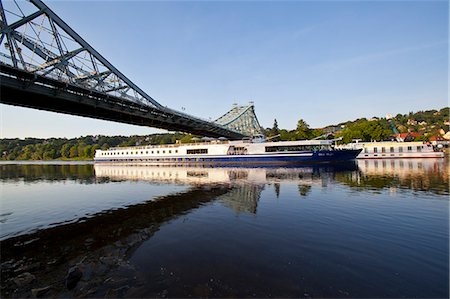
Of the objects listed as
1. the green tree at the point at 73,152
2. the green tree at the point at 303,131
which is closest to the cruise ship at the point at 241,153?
the green tree at the point at 303,131

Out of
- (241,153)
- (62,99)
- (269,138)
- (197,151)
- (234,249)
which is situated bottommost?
(234,249)

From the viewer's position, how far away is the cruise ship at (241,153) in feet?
155

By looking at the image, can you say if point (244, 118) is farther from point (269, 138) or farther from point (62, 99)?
point (62, 99)

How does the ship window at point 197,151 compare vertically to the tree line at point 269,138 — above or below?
below

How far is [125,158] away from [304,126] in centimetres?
6763

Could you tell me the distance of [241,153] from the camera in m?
55.7

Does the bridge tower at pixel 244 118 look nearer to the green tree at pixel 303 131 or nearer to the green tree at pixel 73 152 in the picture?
the green tree at pixel 303 131

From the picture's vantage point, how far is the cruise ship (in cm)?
4712

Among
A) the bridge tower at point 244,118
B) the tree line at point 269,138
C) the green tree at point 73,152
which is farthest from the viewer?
the green tree at point 73,152

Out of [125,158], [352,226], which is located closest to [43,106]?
[352,226]

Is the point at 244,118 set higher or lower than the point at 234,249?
higher

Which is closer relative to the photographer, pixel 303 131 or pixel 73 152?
pixel 303 131

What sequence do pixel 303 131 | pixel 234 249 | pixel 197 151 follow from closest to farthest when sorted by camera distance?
pixel 234 249 < pixel 197 151 < pixel 303 131

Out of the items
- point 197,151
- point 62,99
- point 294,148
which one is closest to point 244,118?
point 197,151
